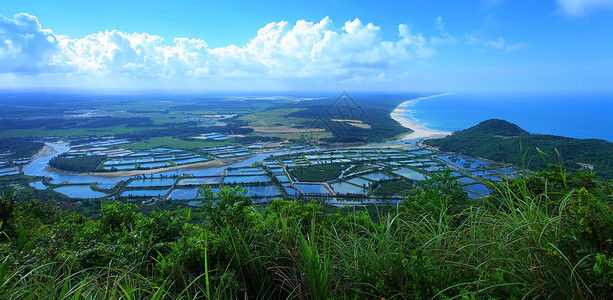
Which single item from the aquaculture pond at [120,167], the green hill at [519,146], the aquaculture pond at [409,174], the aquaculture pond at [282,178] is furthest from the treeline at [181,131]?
the green hill at [519,146]

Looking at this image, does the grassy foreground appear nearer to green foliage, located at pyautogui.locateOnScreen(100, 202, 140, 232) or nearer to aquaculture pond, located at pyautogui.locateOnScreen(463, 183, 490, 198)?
aquaculture pond, located at pyautogui.locateOnScreen(463, 183, 490, 198)

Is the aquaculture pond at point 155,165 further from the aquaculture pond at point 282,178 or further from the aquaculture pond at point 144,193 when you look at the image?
the aquaculture pond at point 282,178

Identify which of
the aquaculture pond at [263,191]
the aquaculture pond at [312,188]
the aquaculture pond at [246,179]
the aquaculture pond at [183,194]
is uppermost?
the aquaculture pond at [246,179]

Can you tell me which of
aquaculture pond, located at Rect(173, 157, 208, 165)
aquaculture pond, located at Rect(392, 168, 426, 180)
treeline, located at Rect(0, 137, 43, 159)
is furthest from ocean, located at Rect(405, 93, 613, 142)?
treeline, located at Rect(0, 137, 43, 159)

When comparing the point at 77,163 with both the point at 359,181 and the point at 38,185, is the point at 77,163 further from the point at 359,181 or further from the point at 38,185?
the point at 359,181

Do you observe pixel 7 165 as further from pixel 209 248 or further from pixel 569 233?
pixel 569 233

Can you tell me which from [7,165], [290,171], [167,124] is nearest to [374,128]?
[290,171]

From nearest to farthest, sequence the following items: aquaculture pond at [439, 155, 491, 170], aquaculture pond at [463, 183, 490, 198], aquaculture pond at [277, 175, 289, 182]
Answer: aquaculture pond at [463, 183, 490, 198]
aquaculture pond at [277, 175, 289, 182]
aquaculture pond at [439, 155, 491, 170]
